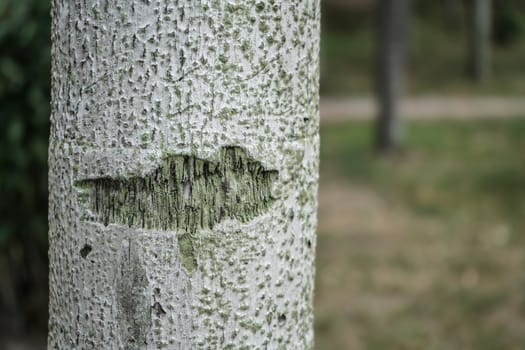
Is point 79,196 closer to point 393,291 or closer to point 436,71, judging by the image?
point 393,291

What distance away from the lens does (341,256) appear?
6.88m

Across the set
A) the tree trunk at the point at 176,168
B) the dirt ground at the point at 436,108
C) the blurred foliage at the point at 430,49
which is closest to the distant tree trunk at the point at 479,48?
the blurred foliage at the point at 430,49

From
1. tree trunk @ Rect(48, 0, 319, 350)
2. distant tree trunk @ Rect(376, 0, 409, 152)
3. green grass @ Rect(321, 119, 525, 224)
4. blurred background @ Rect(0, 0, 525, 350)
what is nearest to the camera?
tree trunk @ Rect(48, 0, 319, 350)

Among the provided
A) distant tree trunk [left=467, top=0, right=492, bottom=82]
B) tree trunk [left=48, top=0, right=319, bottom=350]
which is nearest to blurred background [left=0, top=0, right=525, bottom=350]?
distant tree trunk [left=467, top=0, right=492, bottom=82]

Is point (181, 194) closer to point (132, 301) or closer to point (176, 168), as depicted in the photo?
point (176, 168)

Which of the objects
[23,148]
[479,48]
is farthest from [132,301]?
[479,48]

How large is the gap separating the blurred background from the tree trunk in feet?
11.7

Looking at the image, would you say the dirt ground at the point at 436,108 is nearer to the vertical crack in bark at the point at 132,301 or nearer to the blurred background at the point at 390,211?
the blurred background at the point at 390,211

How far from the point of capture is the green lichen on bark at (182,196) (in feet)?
3.45

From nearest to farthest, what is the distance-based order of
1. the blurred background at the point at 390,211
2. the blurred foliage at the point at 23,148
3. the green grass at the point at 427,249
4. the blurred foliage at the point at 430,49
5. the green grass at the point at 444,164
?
the blurred foliage at the point at 23,148 < the blurred background at the point at 390,211 < the green grass at the point at 427,249 < the green grass at the point at 444,164 < the blurred foliage at the point at 430,49

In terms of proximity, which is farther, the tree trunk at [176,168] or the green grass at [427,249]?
the green grass at [427,249]

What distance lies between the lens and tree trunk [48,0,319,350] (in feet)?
3.36

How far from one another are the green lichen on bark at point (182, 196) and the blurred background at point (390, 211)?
3579 mm

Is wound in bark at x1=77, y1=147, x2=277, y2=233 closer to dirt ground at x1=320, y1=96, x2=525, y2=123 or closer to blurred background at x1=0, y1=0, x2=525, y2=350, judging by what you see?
blurred background at x1=0, y1=0, x2=525, y2=350
